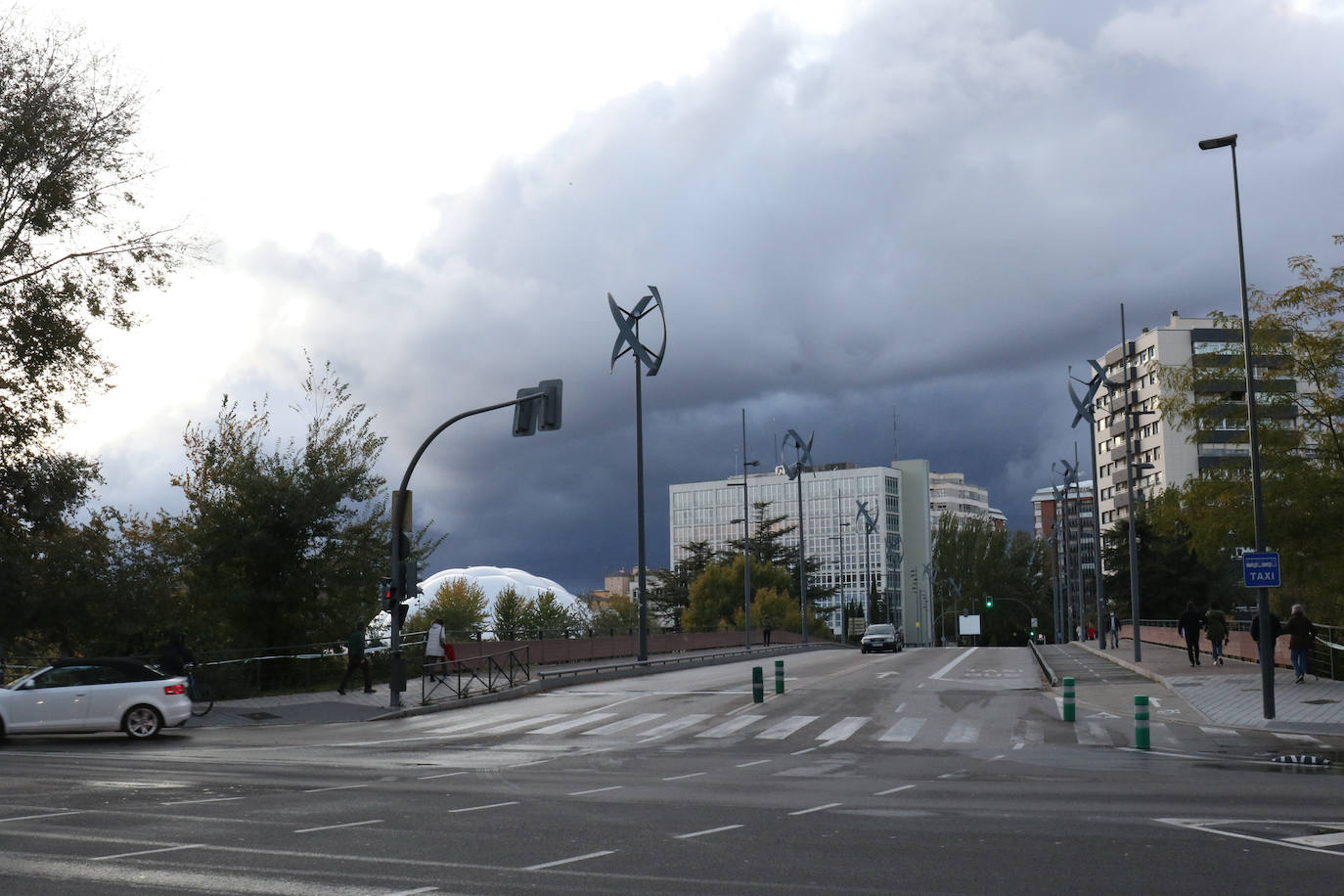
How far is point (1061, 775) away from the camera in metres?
14.9

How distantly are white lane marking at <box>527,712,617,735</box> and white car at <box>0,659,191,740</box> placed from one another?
6.29 meters

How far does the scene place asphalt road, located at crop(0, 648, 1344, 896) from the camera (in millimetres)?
8461

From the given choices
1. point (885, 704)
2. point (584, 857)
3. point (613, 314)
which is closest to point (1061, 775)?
point (584, 857)

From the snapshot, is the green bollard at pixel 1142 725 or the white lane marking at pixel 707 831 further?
the green bollard at pixel 1142 725

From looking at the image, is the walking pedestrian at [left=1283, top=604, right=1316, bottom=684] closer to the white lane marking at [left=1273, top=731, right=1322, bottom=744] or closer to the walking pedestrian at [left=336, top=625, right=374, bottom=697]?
the white lane marking at [left=1273, top=731, right=1322, bottom=744]

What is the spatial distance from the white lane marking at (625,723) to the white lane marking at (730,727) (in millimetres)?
1684

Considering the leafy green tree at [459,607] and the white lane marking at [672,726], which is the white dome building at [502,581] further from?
the white lane marking at [672,726]

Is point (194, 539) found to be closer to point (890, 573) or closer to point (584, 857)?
point (584, 857)

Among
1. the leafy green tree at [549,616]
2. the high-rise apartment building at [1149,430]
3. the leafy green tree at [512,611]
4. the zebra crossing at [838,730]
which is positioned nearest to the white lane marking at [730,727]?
the zebra crossing at [838,730]

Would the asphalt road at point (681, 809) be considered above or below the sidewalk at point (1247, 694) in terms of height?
above

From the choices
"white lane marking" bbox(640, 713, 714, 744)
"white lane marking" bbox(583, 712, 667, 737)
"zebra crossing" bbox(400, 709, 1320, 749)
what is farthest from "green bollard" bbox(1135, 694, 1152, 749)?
"white lane marking" bbox(583, 712, 667, 737)

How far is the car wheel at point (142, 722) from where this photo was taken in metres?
21.4

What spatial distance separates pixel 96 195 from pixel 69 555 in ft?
29.1

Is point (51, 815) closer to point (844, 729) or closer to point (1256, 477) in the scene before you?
point (844, 729)
